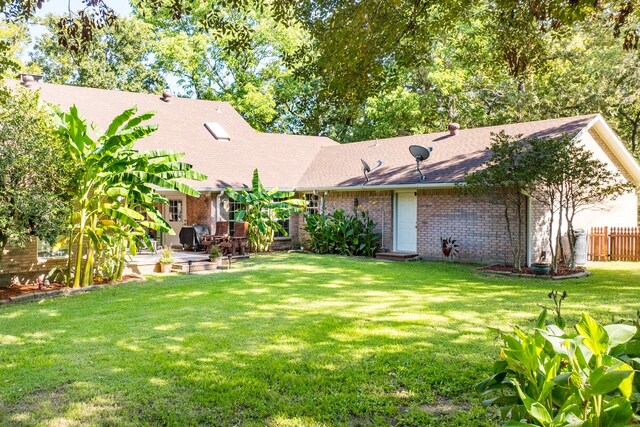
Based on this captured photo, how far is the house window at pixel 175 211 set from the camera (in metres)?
20.7

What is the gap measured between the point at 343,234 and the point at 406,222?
7.82ft

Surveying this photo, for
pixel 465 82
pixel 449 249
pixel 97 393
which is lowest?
pixel 97 393

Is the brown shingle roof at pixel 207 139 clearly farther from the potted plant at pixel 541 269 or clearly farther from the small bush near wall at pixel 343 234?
the potted plant at pixel 541 269

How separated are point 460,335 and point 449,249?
9.97 meters

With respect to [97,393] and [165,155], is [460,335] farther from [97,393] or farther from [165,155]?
[165,155]

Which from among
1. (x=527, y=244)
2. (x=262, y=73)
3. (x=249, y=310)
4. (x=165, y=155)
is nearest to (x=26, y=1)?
(x=249, y=310)

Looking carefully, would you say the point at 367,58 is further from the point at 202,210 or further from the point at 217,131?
the point at 217,131

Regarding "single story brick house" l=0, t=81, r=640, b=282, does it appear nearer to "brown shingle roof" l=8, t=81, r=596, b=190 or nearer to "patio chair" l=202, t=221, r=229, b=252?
"brown shingle roof" l=8, t=81, r=596, b=190

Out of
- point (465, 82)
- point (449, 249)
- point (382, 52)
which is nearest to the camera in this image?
point (382, 52)

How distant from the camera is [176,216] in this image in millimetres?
20875

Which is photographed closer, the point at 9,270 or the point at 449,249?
the point at 9,270

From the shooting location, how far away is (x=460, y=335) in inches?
278

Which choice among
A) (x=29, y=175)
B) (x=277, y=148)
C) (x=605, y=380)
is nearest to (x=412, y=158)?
(x=277, y=148)

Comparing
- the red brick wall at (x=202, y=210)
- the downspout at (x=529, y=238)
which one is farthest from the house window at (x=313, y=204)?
the downspout at (x=529, y=238)
